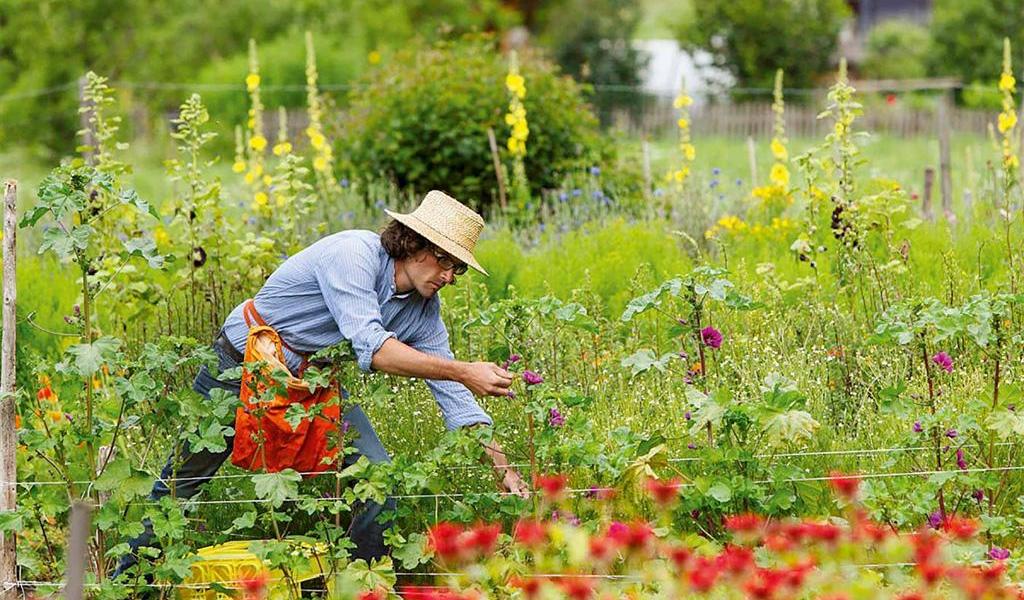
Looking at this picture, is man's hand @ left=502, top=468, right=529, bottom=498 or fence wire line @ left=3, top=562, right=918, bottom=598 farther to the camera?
man's hand @ left=502, top=468, right=529, bottom=498

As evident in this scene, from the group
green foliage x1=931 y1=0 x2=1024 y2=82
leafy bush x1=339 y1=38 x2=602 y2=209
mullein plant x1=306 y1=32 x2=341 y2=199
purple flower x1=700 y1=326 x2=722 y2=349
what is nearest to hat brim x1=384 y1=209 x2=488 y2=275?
purple flower x1=700 y1=326 x2=722 y2=349

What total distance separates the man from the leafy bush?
477cm

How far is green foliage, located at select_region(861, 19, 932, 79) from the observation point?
26.1 m

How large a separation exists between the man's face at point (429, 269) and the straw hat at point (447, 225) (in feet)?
0.17

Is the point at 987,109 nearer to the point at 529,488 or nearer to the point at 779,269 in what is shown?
the point at 779,269

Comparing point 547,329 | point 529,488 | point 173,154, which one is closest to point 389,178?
point 547,329

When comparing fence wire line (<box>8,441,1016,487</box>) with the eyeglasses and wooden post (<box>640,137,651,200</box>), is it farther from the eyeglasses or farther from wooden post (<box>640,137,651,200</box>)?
wooden post (<box>640,137,651,200</box>)

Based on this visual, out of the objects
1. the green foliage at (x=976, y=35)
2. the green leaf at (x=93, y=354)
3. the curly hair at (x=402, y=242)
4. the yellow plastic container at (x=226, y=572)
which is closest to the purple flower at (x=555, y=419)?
the curly hair at (x=402, y=242)

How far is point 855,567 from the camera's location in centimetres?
363

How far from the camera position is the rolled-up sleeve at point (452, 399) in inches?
174

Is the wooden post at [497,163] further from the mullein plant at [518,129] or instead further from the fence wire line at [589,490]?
the fence wire line at [589,490]

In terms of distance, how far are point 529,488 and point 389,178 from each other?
205 inches

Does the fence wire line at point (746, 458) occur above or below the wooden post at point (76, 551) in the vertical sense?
below

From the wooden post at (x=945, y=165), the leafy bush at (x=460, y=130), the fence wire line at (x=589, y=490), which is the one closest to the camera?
the fence wire line at (x=589, y=490)
